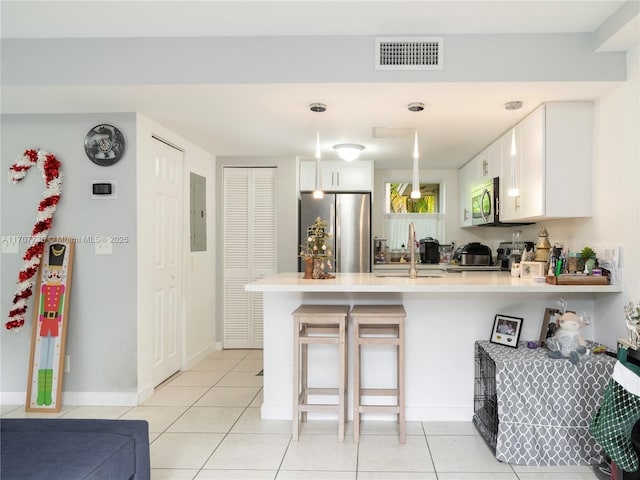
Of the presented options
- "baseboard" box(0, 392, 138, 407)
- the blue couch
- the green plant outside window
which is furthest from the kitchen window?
the blue couch

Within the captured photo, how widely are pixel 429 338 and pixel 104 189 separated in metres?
2.64

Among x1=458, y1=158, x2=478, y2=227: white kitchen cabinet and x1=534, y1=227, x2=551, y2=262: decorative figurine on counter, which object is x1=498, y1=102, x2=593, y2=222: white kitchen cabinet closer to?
x1=534, y1=227, x2=551, y2=262: decorative figurine on counter

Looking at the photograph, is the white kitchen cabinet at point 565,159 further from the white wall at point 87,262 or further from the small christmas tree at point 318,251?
the white wall at point 87,262

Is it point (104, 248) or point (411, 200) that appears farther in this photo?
point (411, 200)

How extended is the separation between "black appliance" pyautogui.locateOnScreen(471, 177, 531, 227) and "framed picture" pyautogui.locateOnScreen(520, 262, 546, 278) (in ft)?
3.17

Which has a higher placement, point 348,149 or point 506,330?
point 348,149

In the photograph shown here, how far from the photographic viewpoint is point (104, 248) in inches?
131

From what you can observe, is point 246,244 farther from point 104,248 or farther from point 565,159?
point 565,159

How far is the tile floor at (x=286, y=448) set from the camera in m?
2.32

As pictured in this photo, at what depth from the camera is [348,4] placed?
235 cm

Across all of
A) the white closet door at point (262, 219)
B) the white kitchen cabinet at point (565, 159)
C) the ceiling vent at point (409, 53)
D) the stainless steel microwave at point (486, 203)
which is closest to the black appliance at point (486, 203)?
the stainless steel microwave at point (486, 203)

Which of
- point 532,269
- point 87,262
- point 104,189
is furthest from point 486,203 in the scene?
point 87,262

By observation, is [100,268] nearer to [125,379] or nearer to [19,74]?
[125,379]

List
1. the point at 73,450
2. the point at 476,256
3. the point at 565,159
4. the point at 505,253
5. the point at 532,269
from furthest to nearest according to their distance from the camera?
the point at 476,256 < the point at 505,253 < the point at 532,269 < the point at 565,159 < the point at 73,450
